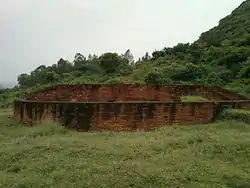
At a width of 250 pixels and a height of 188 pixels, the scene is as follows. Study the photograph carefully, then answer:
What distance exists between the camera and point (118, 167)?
6555 mm

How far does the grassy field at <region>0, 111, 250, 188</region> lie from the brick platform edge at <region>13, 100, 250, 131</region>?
1.69 ft

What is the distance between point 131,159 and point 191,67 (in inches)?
654

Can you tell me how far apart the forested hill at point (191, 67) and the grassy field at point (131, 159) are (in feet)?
34.8

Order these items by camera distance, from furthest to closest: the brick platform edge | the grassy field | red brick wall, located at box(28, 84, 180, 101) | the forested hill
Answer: the forested hill < red brick wall, located at box(28, 84, 180, 101) < the brick platform edge < the grassy field

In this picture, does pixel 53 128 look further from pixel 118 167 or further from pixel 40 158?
pixel 118 167

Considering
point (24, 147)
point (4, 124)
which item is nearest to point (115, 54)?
point (4, 124)

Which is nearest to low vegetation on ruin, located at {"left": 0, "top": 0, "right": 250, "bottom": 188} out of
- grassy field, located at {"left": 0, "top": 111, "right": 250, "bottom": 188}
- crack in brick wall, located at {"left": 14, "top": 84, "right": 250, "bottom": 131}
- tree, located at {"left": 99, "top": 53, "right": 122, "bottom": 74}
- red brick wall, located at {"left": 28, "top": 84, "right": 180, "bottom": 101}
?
grassy field, located at {"left": 0, "top": 111, "right": 250, "bottom": 188}

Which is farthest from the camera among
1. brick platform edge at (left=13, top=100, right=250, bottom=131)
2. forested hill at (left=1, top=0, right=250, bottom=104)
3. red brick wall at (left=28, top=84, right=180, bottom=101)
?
forested hill at (left=1, top=0, right=250, bottom=104)

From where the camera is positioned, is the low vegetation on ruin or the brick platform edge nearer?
the low vegetation on ruin

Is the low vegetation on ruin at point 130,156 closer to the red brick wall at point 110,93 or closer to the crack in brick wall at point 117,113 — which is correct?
the crack in brick wall at point 117,113

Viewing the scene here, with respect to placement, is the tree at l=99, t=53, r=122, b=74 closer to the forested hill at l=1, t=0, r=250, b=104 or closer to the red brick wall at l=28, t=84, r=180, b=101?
the forested hill at l=1, t=0, r=250, b=104

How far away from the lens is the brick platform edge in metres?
9.80

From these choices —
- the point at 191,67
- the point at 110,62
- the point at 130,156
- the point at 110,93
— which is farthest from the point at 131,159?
the point at 110,62

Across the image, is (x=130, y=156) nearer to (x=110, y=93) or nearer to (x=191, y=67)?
(x=110, y=93)
